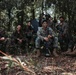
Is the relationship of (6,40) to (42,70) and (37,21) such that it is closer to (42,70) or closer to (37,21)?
(37,21)

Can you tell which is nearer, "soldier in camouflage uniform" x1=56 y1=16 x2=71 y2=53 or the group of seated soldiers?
the group of seated soldiers

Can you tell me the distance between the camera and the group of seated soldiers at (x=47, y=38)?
1033 centimetres

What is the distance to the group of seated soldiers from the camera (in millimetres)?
10328

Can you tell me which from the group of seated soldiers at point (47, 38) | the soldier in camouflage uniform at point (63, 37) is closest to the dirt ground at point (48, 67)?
the group of seated soldiers at point (47, 38)

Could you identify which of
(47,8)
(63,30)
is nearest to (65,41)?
(63,30)

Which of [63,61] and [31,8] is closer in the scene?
[63,61]

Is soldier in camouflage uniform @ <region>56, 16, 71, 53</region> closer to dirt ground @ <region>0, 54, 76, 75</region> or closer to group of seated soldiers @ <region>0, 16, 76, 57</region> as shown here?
group of seated soldiers @ <region>0, 16, 76, 57</region>

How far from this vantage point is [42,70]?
6.98 m

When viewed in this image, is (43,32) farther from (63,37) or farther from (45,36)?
(63,37)

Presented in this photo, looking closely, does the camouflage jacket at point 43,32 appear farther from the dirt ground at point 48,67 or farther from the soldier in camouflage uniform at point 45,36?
the dirt ground at point 48,67

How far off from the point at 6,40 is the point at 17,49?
507mm

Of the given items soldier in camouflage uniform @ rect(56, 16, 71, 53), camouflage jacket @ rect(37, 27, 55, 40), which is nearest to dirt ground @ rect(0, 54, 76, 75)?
camouflage jacket @ rect(37, 27, 55, 40)

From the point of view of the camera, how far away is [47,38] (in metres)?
10.2

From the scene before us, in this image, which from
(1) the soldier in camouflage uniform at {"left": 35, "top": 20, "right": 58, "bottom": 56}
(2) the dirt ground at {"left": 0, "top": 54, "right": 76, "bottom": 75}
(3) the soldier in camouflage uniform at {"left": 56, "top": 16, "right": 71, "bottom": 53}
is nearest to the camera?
(2) the dirt ground at {"left": 0, "top": 54, "right": 76, "bottom": 75}
